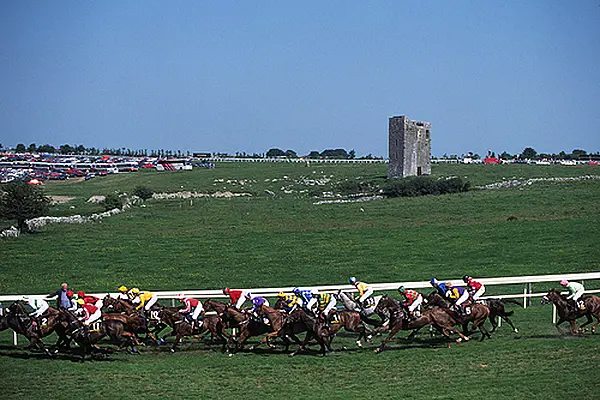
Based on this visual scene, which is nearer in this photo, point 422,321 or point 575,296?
point 422,321

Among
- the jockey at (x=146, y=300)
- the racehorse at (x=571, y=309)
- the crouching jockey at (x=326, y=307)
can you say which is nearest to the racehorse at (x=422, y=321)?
the crouching jockey at (x=326, y=307)

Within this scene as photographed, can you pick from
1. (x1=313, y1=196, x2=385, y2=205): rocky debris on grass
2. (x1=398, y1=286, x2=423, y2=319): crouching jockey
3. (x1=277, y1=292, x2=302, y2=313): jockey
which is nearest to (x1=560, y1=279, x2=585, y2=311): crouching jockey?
(x1=398, y1=286, x2=423, y2=319): crouching jockey

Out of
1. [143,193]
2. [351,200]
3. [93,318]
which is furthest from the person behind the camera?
[143,193]

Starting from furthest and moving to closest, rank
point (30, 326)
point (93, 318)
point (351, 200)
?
point (351, 200) < point (30, 326) < point (93, 318)

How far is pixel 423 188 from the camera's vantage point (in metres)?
48.5

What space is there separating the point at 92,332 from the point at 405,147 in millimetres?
46020

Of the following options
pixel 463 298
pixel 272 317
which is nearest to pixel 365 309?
pixel 463 298

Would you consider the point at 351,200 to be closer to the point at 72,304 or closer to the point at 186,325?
the point at 186,325

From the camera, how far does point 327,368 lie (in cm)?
1349

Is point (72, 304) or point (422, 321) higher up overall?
point (72, 304)

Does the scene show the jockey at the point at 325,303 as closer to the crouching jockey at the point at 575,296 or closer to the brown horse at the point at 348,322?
the brown horse at the point at 348,322

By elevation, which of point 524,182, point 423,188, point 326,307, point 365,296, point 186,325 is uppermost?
point 524,182

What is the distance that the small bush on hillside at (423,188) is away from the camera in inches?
1898

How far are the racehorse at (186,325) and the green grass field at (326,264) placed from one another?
1.17 ft
